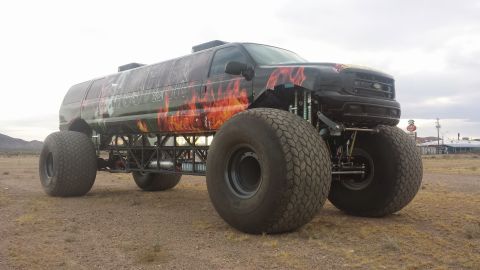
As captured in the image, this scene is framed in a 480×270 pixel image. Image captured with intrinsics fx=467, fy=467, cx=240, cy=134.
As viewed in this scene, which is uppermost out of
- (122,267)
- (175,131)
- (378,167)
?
(175,131)

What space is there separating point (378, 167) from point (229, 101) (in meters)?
2.36

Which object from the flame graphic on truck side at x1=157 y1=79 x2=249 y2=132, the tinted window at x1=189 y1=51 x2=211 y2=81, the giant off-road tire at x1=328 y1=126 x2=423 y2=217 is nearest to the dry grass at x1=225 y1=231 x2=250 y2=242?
the flame graphic on truck side at x1=157 y1=79 x2=249 y2=132

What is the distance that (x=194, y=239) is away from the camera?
5.14 m

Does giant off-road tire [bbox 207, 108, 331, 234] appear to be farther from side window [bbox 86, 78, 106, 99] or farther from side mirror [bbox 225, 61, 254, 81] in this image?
side window [bbox 86, 78, 106, 99]

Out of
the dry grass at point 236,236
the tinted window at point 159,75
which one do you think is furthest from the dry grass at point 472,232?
the tinted window at point 159,75

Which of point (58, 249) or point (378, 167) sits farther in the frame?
point (378, 167)

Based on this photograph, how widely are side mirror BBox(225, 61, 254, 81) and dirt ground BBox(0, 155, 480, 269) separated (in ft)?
6.68

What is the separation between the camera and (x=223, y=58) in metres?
7.29

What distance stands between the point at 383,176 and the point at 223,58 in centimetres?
298

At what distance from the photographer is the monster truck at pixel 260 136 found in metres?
5.04

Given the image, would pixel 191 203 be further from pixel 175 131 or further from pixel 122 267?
pixel 122 267

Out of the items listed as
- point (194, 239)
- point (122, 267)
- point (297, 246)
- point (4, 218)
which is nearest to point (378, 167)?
point (297, 246)

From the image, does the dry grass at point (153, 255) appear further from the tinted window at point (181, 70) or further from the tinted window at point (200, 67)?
the tinted window at point (181, 70)

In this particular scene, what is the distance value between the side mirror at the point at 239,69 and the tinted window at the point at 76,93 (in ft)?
18.9
